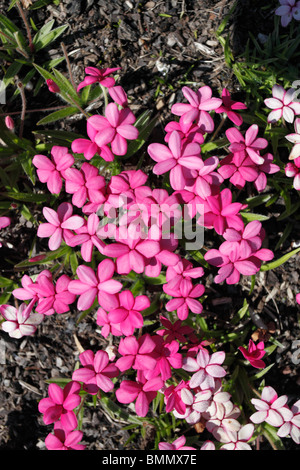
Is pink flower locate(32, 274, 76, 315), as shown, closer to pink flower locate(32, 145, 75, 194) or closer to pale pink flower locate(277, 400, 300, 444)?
pink flower locate(32, 145, 75, 194)

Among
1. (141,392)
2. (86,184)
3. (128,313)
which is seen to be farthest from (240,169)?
(141,392)

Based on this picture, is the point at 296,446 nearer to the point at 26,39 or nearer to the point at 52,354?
the point at 52,354

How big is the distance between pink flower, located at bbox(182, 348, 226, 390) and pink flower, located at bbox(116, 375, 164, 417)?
0.17 m

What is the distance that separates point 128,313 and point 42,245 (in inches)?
37.0

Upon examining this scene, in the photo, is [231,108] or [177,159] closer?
[177,159]

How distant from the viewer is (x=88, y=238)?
1574 millimetres

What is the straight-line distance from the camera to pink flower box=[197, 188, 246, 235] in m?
1.52

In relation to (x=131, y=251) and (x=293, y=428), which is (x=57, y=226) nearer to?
(x=131, y=251)

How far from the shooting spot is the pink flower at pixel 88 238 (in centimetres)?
155

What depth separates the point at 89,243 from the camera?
157 centimetres

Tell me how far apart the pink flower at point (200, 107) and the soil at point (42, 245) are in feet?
1.98

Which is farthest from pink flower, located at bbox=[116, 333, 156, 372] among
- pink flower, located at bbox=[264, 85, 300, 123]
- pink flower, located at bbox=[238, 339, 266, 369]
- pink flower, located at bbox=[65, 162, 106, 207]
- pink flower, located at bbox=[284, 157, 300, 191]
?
pink flower, located at bbox=[264, 85, 300, 123]

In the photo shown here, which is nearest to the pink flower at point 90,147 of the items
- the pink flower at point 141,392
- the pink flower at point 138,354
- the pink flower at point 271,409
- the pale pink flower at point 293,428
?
the pink flower at point 138,354

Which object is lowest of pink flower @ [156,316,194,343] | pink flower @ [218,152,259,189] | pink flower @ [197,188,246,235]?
pink flower @ [156,316,194,343]
